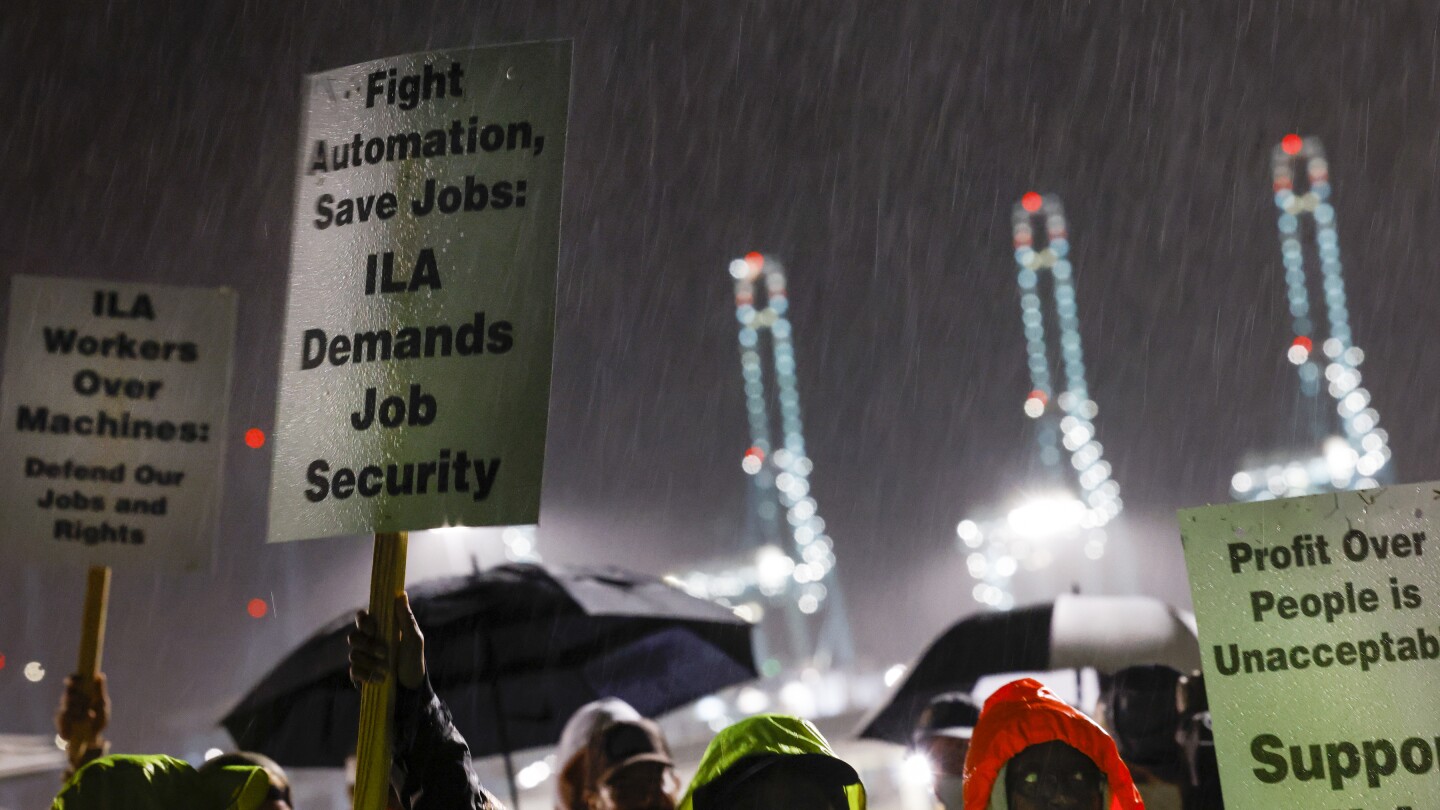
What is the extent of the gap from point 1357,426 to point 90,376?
78.5m

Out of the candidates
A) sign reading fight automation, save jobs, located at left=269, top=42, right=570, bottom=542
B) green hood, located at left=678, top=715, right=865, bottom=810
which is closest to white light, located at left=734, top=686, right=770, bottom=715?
green hood, located at left=678, top=715, right=865, bottom=810

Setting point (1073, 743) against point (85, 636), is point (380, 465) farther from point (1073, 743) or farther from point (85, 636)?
point (85, 636)

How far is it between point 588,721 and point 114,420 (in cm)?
232

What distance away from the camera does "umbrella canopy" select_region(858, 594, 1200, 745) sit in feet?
30.8

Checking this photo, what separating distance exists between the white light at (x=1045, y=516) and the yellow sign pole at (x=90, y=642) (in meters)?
72.1

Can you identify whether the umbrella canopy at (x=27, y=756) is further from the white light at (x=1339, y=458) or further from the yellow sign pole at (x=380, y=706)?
the white light at (x=1339, y=458)

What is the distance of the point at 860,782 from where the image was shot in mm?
3510

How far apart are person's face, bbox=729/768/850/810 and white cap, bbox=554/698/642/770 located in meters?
2.37

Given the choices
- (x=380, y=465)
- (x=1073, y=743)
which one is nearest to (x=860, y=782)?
(x=1073, y=743)

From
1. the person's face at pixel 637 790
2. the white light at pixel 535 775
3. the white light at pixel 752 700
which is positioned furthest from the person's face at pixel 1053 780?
the white light at pixel 752 700

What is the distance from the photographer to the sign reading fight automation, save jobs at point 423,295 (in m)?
2.90

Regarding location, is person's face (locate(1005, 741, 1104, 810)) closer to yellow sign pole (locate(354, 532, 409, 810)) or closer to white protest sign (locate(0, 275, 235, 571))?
yellow sign pole (locate(354, 532, 409, 810))

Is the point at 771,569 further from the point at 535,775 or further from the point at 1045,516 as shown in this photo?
the point at 535,775

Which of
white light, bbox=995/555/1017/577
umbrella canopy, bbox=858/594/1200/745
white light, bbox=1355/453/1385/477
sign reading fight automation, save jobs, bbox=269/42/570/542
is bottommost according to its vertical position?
umbrella canopy, bbox=858/594/1200/745
